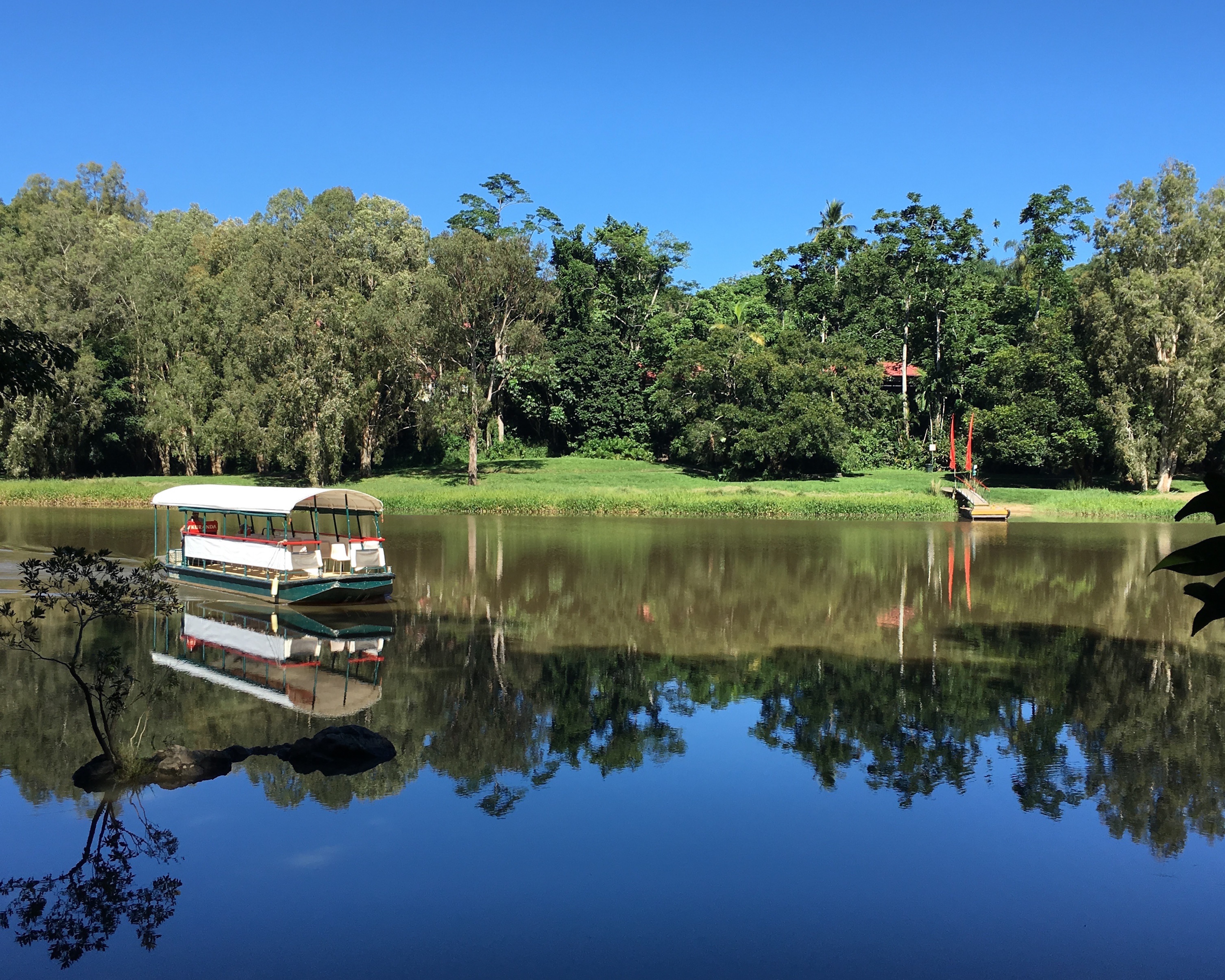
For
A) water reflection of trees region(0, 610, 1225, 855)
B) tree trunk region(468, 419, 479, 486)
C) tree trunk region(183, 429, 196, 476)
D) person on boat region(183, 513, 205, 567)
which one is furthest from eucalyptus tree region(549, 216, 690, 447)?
water reflection of trees region(0, 610, 1225, 855)

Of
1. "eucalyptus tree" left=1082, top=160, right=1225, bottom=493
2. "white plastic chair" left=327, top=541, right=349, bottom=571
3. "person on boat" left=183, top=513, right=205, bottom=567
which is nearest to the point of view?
"white plastic chair" left=327, top=541, right=349, bottom=571

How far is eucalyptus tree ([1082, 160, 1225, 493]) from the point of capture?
55875mm

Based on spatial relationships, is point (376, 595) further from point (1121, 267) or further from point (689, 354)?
point (1121, 267)

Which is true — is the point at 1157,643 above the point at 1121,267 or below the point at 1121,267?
below

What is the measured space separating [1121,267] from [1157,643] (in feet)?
147

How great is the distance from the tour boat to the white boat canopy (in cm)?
3

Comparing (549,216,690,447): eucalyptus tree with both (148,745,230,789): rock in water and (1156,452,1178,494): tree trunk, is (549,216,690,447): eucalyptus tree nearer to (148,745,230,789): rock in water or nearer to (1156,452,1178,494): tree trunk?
(1156,452,1178,494): tree trunk

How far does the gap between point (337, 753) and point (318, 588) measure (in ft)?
38.2

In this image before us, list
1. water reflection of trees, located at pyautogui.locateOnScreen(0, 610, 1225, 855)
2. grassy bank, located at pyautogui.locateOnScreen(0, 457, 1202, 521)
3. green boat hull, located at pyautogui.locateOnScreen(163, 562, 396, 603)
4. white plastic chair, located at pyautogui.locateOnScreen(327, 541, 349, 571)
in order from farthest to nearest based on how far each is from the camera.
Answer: grassy bank, located at pyautogui.locateOnScreen(0, 457, 1202, 521) < white plastic chair, located at pyautogui.locateOnScreen(327, 541, 349, 571) < green boat hull, located at pyautogui.locateOnScreen(163, 562, 396, 603) < water reflection of trees, located at pyautogui.locateOnScreen(0, 610, 1225, 855)

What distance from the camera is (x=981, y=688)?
59.6 ft

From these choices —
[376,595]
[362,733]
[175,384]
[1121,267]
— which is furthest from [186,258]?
[362,733]

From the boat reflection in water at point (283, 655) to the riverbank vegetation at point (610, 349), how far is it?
29396mm

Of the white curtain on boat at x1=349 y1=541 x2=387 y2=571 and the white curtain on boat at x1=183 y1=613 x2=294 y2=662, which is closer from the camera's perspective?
the white curtain on boat at x1=183 y1=613 x2=294 y2=662

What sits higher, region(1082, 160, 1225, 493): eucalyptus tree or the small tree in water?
region(1082, 160, 1225, 493): eucalyptus tree
